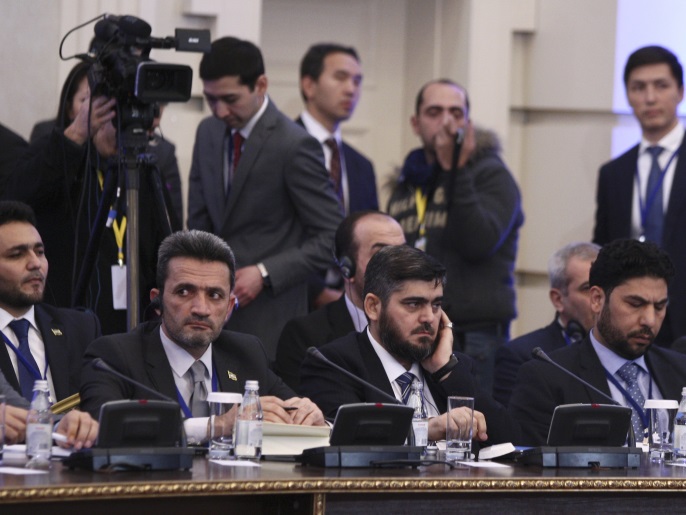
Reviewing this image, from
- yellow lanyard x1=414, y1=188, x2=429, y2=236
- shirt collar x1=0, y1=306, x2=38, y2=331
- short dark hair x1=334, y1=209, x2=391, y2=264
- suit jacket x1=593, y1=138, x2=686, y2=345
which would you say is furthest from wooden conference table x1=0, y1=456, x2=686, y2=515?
yellow lanyard x1=414, y1=188, x2=429, y2=236

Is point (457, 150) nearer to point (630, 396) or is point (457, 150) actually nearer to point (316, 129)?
point (316, 129)

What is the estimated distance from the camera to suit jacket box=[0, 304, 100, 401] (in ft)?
17.6

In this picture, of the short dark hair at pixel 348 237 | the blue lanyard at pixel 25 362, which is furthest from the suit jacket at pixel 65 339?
the short dark hair at pixel 348 237

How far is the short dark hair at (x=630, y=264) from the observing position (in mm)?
5598

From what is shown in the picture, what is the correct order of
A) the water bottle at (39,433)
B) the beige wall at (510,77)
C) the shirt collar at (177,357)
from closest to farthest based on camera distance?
1. the water bottle at (39,433)
2. the shirt collar at (177,357)
3. the beige wall at (510,77)

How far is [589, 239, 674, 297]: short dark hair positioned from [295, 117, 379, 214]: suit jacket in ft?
5.46

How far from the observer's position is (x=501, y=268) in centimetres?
707

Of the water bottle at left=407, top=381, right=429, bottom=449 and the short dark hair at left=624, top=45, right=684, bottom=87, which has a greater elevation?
the short dark hair at left=624, top=45, right=684, bottom=87

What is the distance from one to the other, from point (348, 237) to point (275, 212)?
0.34 meters

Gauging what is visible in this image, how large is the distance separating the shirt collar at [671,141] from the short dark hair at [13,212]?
315 cm

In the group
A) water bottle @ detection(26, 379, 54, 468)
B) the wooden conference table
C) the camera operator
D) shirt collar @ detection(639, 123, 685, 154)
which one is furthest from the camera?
shirt collar @ detection(639, 123, 685, 154)

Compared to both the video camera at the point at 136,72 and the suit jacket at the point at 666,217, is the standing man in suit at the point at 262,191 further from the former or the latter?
the suit jacket at the point at 666,217

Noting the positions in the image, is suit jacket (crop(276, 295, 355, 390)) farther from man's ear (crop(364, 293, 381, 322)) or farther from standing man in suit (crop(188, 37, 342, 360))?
man's ear (crop(364, 293, 381, 322))

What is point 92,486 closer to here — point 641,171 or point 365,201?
point 365,201
